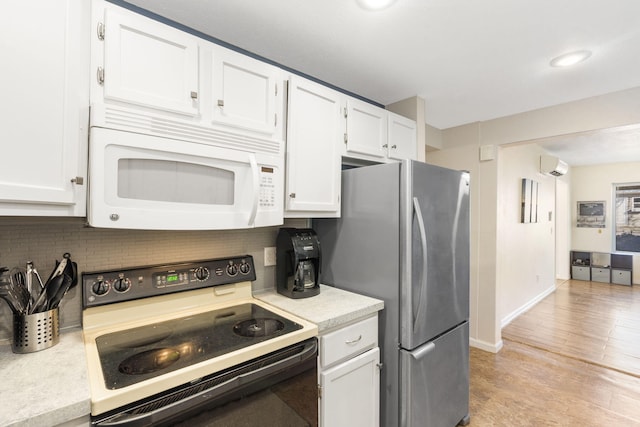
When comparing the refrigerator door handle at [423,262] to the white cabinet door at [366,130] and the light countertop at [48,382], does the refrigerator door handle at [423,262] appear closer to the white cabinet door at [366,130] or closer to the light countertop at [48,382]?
the light countertop at [48,382]

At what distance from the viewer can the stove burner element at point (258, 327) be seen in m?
1.28

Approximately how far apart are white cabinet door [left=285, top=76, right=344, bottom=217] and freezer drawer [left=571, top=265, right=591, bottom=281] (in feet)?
22.9

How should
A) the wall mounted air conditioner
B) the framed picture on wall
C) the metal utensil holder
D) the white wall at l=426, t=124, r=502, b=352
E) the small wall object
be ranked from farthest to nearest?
the framed picture on wall, the wall mounted air conditioner, the small wall object, the white wall at l=426, t=124, r=502, b=352, the metal utensil holder

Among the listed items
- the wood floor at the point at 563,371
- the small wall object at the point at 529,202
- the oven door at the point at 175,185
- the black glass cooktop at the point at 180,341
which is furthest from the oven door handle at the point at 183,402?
the small wall object at the point at 529,202

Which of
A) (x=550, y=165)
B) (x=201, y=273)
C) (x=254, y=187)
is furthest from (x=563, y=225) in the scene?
(x=201, y=273)

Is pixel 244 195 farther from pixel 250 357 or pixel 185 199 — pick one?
pixel 250 357

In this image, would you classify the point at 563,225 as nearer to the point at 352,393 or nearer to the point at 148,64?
the point at 352,393

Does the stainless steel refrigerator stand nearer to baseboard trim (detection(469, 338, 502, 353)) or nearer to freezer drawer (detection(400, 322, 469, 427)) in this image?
freezer drawer (detection(400, 322, 469, 427))

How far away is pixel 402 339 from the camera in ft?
5.41

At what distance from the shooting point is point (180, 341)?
120 centimetres

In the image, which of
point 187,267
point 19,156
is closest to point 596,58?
point 187,267

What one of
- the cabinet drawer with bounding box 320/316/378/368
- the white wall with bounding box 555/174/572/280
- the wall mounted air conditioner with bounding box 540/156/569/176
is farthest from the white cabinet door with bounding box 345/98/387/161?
the white wall with bounding box 555/174/572/280

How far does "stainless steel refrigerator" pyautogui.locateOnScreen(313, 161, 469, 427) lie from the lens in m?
1.63

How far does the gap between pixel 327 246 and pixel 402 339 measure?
28.6 inches
